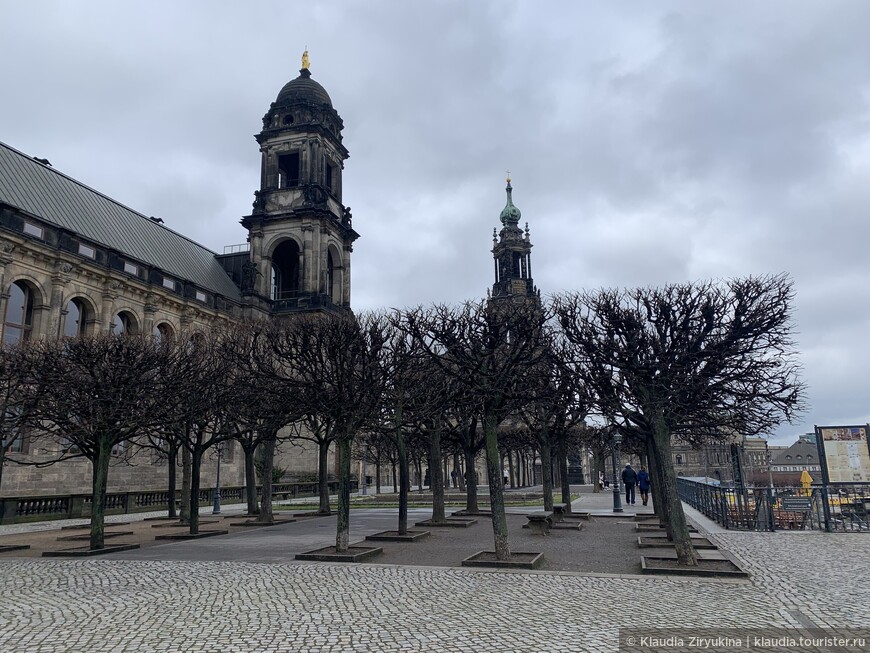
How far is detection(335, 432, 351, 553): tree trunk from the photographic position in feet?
49.8

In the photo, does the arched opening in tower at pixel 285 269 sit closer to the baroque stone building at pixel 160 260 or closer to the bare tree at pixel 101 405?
the baroque stone building at pixel 160 260

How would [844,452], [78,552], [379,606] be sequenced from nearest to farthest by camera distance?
[379,606] → [78,552] → [844,452]

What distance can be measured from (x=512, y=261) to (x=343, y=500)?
79816 mm

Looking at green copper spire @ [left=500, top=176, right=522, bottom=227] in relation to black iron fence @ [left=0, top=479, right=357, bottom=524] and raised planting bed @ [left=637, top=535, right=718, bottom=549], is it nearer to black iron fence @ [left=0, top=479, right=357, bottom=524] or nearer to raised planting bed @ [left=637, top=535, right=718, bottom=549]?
black iron fence @ [left=0, top=479, right=357, bottom=524]

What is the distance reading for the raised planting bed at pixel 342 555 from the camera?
570 inches

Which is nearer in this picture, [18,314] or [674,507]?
[674,507]

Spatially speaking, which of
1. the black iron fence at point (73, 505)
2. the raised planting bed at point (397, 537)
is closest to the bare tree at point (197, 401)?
the raised planting bed at point (397, 537)

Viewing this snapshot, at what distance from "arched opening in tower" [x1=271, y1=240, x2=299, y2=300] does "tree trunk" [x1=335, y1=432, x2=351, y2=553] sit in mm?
47187

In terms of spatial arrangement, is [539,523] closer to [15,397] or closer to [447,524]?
[447,524]

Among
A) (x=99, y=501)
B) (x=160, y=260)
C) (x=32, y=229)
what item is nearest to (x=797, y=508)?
(x=99, y=501)

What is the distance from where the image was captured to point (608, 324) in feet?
50.8

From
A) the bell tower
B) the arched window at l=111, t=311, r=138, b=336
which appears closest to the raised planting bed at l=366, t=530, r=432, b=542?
the arched window at l=111, t=311, r=138, b=336

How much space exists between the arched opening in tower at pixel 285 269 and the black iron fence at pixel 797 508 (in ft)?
156

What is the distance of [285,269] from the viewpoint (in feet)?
212
